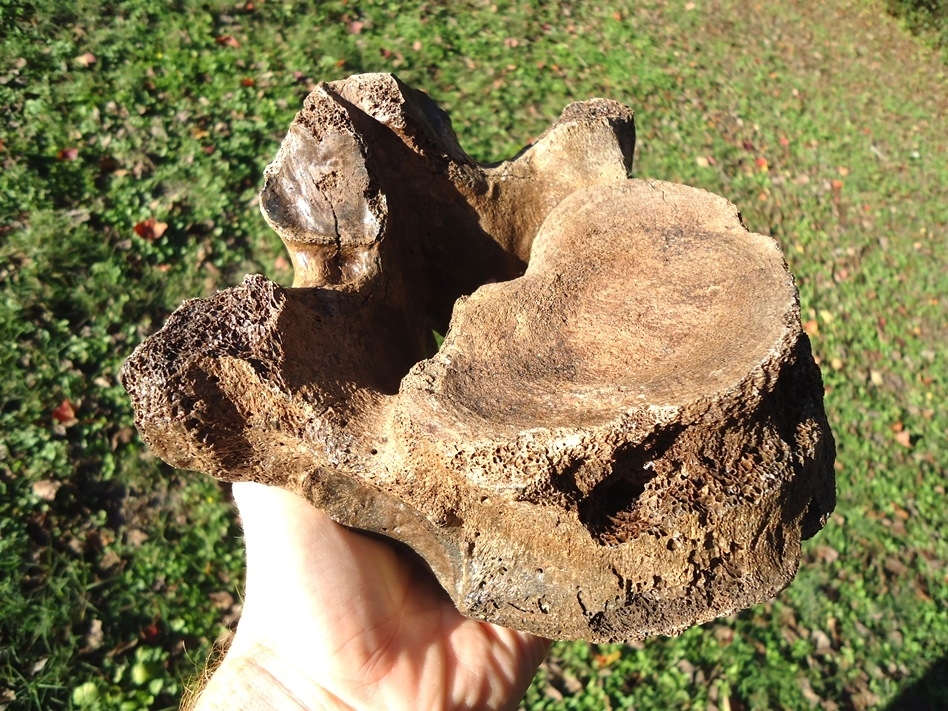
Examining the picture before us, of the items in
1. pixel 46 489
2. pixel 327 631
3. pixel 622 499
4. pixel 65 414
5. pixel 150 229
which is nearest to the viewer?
pixel 622 499

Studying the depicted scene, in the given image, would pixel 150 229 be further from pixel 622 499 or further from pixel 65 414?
pixel 622 499

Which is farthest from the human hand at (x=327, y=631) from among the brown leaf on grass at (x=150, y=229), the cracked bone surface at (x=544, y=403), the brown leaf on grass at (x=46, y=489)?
the brown leaf on grass at (x=150, y=229)

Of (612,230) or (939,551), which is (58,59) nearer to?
(612,230)

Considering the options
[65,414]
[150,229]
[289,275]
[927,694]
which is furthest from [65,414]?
[927,694]

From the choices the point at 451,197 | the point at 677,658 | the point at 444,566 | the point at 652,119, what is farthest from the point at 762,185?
the point at 444,566

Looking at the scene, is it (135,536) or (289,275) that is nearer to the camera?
(135,536)

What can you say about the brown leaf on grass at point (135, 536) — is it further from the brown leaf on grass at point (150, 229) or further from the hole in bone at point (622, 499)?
the hole in bone at point (622, 499)

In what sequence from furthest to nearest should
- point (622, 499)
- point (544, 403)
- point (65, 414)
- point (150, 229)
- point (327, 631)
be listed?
point (150, 229), point (65, 414), point (327, 631), point (622, 499), point (544, 403)
